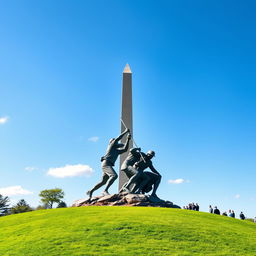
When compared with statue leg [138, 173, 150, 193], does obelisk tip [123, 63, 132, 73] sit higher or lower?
higher

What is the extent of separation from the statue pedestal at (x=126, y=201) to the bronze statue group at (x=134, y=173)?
0.49m

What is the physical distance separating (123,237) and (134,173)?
7.68 meters

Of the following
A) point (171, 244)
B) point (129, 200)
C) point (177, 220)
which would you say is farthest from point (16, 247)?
point (129, 200)

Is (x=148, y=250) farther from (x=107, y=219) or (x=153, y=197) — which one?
(x=153, y=197)

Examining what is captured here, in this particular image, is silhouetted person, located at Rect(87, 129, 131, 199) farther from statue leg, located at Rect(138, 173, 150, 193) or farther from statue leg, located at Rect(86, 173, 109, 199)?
statue leg, located at Rect(138, 173, 150, 193)

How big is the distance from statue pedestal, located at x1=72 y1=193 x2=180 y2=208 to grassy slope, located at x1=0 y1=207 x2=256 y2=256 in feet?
11.5

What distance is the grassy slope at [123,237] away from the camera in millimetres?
7355

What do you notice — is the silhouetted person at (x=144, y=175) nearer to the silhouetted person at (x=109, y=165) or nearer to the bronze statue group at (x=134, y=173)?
the bronze statue group at (x=134, y=173)

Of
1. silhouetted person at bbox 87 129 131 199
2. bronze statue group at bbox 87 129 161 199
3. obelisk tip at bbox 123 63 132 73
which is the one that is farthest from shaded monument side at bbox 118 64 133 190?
bronze statue group at bbox 87 129 161 199

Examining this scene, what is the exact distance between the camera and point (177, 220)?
1065cm

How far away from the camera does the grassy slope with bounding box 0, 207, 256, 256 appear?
7355mm

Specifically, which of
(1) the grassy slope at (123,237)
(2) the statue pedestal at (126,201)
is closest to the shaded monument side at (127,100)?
(2) the statue pedestal at (126,201)

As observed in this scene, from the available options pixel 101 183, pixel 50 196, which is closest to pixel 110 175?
pixel 101 183

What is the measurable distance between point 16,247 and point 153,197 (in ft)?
29.1
